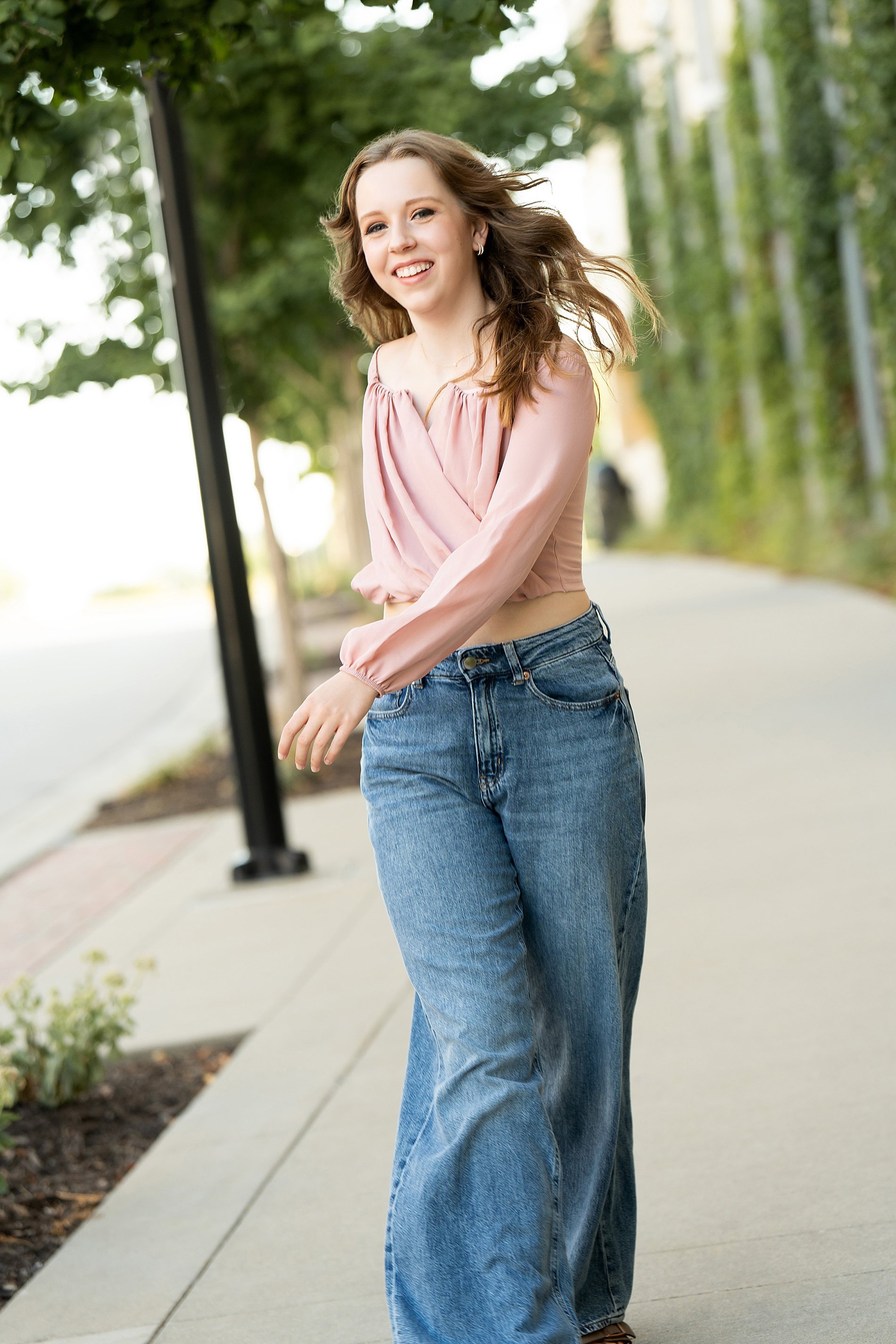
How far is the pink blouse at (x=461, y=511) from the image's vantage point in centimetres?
220

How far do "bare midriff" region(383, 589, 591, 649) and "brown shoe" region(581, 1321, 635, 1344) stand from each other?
3.70 feet

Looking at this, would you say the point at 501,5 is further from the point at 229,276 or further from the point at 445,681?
the point at 229,276

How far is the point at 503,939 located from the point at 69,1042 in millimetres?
2329

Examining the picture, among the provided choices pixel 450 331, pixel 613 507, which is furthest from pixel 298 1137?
pixel 613 507

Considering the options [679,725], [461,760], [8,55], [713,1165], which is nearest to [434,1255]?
[461,760]

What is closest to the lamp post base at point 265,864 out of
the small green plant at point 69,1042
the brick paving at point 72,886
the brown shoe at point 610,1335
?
the brick paving at point 72,886

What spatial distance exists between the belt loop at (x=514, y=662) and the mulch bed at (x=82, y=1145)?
187 centimetres

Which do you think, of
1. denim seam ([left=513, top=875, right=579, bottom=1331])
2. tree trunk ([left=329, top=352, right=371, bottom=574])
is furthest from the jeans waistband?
tree trunk ([left=329, top=352, right=371, bottom=574])

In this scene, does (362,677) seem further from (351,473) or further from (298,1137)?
(351,473)

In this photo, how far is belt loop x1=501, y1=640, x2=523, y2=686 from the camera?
2328 millimetres

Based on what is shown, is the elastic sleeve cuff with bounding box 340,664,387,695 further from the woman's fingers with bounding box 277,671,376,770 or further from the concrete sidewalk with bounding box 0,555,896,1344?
the concrete sidewalk with bounding box 0,555,896,1344

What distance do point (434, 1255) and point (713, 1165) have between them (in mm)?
1193

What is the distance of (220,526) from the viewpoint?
6719 mm

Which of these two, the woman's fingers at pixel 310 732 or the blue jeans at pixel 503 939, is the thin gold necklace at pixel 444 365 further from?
the woman's fingers at pixel 310 732
